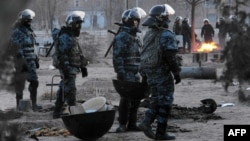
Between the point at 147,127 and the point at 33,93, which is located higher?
the point at 33,93

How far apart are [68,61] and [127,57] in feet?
4.27

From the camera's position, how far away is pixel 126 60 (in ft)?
31.6

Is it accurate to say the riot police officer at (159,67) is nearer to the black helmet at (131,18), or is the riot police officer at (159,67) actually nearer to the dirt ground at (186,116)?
the dirt ground at (186,116)

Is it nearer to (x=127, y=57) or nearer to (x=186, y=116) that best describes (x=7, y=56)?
(x=127, y=57)

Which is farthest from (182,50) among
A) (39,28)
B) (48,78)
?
(39,28)

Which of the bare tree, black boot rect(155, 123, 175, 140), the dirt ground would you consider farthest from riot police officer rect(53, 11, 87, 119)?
the bare tree

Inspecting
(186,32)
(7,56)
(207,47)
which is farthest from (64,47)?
(186,32)

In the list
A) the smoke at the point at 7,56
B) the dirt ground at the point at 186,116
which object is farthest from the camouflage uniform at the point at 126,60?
the smoke at the point at 7,56

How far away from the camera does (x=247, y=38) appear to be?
527 centimetres

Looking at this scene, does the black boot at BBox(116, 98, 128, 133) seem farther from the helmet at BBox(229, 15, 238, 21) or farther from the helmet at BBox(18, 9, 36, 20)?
the helmet at BBox(229, 15, 238, 21)

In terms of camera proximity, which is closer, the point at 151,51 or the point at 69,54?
the point at 151,51

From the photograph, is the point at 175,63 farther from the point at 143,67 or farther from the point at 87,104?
→ the point at 87,104

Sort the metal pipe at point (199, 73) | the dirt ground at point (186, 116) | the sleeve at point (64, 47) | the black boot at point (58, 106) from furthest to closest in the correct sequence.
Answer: the metal pipe at point (199, 73) → the black boot at point (58, 106) → the sleeve at point (64, 47) → the dirt ground at point (186, 116)

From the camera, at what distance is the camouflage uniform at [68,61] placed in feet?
34.1
